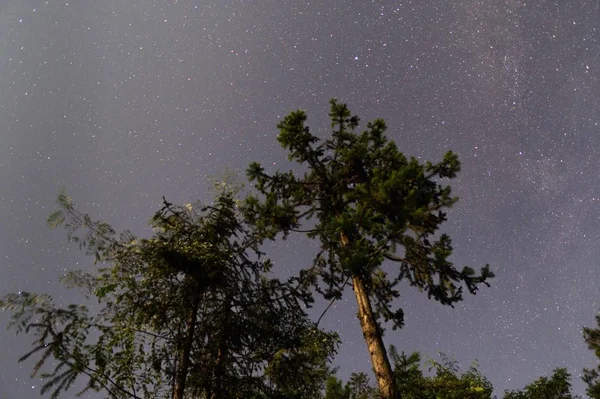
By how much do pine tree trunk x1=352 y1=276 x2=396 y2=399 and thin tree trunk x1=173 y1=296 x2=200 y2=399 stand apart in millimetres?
4171

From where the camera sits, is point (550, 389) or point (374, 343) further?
point (550, 389)

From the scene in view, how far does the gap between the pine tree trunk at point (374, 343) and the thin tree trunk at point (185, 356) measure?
13.7 feet

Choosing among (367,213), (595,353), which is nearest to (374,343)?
(367,213)

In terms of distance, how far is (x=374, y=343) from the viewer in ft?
29.2

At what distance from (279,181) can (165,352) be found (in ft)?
19.3

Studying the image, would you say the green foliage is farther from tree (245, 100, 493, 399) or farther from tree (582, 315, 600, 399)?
tree (582, 315, 600, 399)

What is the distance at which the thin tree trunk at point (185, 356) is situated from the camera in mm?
8513

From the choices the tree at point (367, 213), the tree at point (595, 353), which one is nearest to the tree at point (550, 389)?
the tree at point (595, 353)

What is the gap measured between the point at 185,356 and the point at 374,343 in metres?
4.40

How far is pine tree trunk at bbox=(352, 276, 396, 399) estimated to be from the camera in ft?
26.7

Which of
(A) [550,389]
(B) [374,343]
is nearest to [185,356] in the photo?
(B) [374,343]

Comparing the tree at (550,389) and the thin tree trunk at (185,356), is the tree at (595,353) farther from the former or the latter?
the thin tree trunk at (185,356)

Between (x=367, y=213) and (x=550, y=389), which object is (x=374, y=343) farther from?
(x=550, y=389)

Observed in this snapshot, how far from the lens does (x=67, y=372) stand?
23.4 ft
